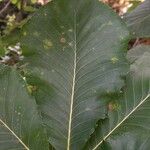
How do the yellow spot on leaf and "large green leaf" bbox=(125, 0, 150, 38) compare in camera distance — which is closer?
the yellow spot on leaf

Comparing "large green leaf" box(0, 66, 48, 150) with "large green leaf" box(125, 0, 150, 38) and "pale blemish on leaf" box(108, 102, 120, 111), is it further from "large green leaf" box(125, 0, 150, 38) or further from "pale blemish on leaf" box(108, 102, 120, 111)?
"large green leaf" box(125, 0, 150, 38)

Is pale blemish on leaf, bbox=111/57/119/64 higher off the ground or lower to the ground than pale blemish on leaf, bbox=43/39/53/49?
lower

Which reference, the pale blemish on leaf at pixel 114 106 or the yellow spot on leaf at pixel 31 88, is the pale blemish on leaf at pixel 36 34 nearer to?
the yellow spot on leaf at pixel 31 88

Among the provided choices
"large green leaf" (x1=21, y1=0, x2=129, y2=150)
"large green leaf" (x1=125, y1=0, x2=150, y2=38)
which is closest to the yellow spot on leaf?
"large green leaf" (x1=21, y1=0, x2=129, y2=150)

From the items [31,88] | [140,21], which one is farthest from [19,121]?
[140,21]

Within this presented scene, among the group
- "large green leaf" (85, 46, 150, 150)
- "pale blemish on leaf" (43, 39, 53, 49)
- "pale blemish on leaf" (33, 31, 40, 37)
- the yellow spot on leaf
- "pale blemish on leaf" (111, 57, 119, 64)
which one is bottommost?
"large green leaf" (85, 46, 150, 150)

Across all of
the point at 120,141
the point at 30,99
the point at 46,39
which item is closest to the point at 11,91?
the point at 30,99

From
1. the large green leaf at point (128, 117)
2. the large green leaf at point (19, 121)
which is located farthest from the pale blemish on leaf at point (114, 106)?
the large green leaf at point (19, 121)
